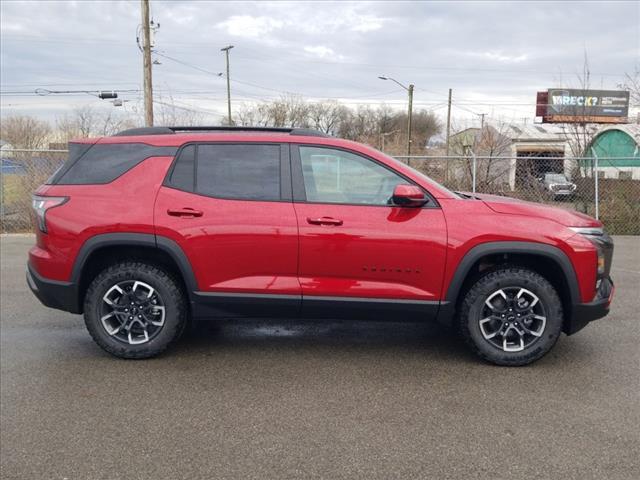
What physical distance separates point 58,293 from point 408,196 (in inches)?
113

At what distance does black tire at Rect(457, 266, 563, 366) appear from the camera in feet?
13.4

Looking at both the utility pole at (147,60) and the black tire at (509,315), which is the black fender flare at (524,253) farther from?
the utility pole at (147,60)

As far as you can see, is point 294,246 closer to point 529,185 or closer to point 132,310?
point 132,310

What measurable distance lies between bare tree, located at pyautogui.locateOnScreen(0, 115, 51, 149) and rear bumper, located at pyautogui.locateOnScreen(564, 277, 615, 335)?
18.8 m

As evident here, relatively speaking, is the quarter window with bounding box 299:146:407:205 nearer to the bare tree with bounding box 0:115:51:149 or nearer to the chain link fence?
A: the chain link fence

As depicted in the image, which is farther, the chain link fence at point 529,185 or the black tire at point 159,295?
the chain link fence at point 529,185

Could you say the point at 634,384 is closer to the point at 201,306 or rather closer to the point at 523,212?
the point at 523,212

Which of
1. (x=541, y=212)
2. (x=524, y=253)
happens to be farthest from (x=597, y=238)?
(x=524, y=253)

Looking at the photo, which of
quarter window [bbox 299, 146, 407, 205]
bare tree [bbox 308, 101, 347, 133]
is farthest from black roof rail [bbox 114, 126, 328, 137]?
bare tree [bbox 308, 101, 347, 133]

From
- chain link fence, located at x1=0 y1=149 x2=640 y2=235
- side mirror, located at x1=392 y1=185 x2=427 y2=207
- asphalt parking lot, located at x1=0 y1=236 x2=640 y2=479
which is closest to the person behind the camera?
asphalt parking lot, located at x1=0 y1=236 x2=640 y2=479

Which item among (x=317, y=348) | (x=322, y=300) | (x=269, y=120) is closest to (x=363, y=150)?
(x=322, y=300)

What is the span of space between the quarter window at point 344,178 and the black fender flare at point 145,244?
43.0 inches

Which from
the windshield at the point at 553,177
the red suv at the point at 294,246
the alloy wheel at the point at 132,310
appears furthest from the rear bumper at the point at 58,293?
the windshield at the point at 553,177

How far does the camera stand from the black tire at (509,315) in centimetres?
407
